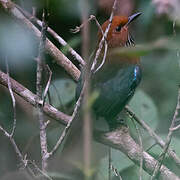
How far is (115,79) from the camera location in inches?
148

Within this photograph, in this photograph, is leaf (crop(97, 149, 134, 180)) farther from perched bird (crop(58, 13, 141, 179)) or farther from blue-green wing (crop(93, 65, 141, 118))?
blue-green wing (crop(93, 65, 141, 118))

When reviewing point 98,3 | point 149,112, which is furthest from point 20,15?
point 98,3

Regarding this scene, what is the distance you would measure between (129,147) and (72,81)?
970 millimetres

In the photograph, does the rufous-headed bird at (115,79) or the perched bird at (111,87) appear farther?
the rufous-headed bird at (115,79)

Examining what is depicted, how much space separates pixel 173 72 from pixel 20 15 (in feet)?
5.97

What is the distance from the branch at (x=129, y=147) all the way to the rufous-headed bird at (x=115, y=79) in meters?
0.26

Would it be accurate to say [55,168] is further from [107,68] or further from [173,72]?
[173,72]

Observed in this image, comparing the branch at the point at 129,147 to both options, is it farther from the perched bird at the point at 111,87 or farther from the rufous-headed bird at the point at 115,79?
the rufous-headed bird at the point at 115,79

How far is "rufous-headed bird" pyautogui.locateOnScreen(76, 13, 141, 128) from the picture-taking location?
356 cm

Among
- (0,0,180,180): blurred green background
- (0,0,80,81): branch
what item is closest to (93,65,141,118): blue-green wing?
(0,0,180,180): blurred green background

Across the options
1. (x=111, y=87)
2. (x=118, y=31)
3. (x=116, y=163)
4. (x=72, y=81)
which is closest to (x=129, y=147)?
(x=116, y=163)

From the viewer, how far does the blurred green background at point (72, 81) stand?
141 inches

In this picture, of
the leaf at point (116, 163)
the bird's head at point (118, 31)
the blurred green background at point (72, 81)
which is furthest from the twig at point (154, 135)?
the bird's head at point (118, 31)

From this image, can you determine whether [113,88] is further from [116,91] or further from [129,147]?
[129,147]
